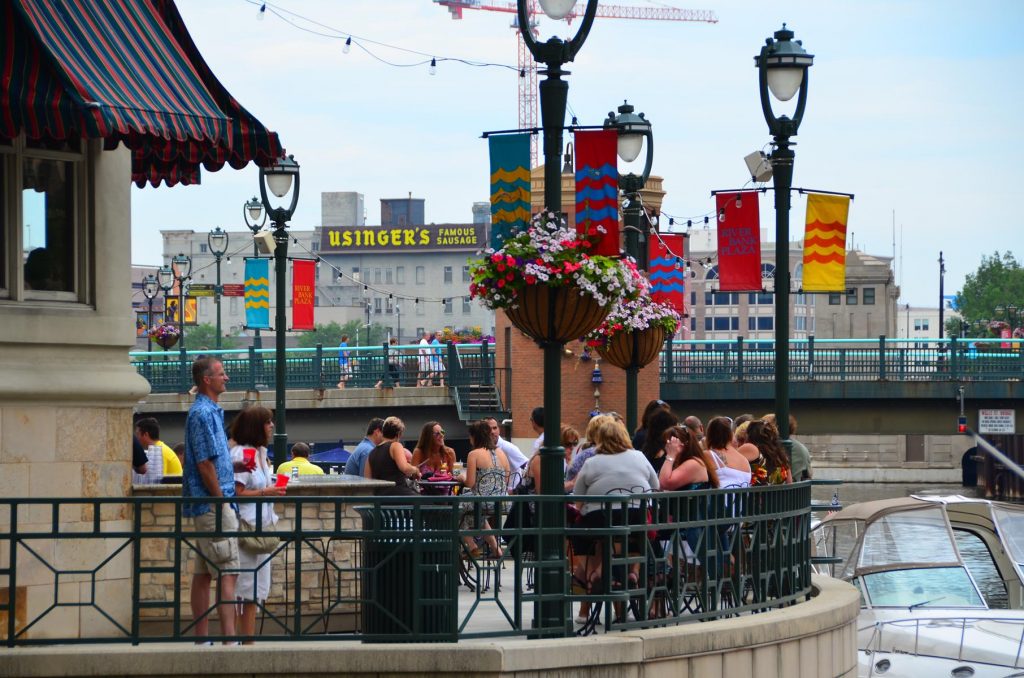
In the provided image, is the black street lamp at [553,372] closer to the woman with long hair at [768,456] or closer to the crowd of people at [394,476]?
the crowd of people at [394,476]

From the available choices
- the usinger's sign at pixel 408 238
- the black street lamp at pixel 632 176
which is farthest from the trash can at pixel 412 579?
the usinger's sign at pixel 408 238

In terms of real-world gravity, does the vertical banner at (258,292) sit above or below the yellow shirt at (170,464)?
above

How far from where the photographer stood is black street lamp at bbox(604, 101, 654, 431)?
19.4 meters

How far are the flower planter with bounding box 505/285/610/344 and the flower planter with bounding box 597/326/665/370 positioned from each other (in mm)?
7596

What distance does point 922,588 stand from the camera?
16.0 metres

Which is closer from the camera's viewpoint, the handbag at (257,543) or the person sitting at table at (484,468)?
the handbag at (257,543)

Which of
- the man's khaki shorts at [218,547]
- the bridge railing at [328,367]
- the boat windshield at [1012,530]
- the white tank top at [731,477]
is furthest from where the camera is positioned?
the bridge railing at [328,367]

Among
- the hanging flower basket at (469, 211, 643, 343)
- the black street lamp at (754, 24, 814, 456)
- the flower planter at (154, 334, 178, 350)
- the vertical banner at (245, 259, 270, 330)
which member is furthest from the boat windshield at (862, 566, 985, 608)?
the flower planter at (154, 334, 178, 350)

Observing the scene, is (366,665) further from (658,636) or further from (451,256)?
(451,256)

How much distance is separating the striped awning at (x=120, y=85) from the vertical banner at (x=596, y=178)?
10.2 ft

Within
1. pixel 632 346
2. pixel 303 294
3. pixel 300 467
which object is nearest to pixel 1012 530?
pixel 632 346

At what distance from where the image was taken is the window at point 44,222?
1013 cm

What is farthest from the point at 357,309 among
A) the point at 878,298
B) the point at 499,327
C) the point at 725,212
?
the point at 725,212

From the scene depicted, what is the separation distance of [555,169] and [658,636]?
10.5ft
